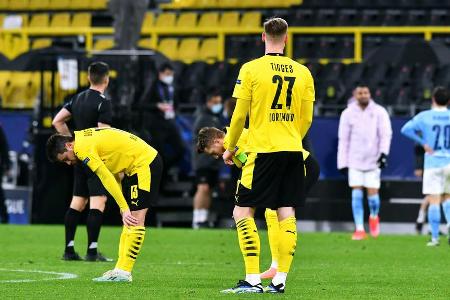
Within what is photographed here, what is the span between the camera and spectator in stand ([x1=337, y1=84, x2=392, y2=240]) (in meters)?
18.9

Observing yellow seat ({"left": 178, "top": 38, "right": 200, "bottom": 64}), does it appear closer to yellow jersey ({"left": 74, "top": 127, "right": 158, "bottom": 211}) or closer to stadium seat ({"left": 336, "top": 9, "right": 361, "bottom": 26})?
stadium seat ({"left": 336, "top": 9, "right": 361, "bottom": 26})

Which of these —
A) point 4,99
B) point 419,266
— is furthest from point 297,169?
point 4,99

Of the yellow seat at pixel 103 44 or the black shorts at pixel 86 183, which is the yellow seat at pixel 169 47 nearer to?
the yellow seat at pixel 103 44

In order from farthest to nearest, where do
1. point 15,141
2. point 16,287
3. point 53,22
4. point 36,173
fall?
point 53,22 → point 15,141 → point 36,173 → point 16,287

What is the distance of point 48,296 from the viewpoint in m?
9.45

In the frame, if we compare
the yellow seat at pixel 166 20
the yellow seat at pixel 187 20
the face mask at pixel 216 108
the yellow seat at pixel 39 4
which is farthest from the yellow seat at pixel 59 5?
the face mask at pixel 216 108

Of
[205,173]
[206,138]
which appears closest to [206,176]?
[205,173]

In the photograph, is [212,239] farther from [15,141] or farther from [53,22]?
[53,22]

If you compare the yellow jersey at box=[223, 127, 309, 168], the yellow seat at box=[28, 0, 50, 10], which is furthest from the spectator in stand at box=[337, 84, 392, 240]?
the yellow seat at box=[28, 0, 50, 10]

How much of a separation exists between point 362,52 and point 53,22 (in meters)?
8.70

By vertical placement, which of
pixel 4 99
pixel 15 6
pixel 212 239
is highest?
pixel 15 6

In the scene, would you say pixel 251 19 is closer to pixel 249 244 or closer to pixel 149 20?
pixel 149 20

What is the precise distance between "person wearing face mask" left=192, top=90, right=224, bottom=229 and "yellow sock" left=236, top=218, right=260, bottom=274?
11520 millimetres

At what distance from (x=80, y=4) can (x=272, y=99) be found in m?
24.0
